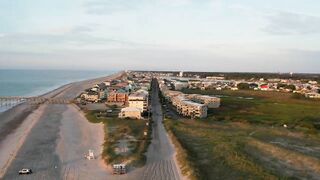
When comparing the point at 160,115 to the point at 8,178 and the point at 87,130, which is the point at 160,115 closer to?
the point at 87,130

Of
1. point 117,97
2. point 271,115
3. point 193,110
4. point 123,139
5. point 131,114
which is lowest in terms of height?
point 271,115

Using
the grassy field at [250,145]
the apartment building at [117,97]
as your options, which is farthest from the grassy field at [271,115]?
the apartment building at [117,97]

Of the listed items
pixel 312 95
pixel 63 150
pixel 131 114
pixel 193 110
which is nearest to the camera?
pixel 63 150

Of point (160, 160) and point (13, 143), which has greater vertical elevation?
point (160, 160)

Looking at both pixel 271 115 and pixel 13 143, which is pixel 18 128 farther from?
pixel 271 115

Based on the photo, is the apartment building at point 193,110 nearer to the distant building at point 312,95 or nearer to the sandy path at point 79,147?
the sandy path at point 79,147

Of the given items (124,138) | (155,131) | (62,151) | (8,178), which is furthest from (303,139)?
(8,178)

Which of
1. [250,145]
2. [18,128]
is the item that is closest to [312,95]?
[250,145]
